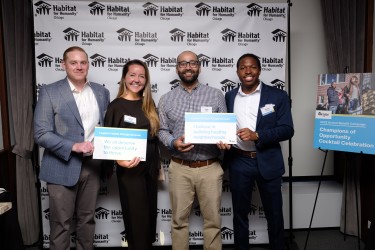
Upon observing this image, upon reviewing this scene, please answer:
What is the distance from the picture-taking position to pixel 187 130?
8.09 ft

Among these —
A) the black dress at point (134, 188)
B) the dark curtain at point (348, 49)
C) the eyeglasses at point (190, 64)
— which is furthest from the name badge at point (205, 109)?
the dark curtain at point (348, 49)

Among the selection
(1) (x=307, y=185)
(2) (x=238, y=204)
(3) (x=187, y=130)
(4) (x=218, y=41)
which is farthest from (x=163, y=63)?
(1) (x=307, y=185)

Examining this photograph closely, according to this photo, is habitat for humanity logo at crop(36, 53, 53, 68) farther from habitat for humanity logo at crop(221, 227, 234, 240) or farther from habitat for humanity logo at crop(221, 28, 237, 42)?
habitat for humanity logo at crop(221, 227, 234, 240)

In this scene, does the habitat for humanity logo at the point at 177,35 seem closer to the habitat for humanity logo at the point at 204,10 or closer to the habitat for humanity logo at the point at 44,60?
the habitat for humanity logo at the point at 204,10

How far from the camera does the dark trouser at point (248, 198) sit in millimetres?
2686

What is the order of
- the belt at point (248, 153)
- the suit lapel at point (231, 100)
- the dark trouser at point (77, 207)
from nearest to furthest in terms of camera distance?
1. the dark trouser at point (77, 207)
2. the belt at point (248, 153)
3. the suit lapel at point (231, 100)

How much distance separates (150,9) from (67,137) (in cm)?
152

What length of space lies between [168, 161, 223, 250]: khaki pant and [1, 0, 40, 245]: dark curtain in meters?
1.58

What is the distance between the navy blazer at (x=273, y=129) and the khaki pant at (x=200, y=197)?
0.40 m

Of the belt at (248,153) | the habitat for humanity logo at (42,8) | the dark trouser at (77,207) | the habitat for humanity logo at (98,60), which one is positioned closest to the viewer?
the dark trouser at (77,207)

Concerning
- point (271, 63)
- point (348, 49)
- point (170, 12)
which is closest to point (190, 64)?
point (170, 12)

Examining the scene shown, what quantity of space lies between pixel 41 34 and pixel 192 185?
2.08 m

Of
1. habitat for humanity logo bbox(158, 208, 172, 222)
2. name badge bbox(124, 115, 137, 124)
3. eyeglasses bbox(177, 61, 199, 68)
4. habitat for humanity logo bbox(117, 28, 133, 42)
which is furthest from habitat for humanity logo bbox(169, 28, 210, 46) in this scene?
habitat for humanity logo bbox(158, 208, 172, 222)

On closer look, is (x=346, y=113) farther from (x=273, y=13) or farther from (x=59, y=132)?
(x=59, y=132)
